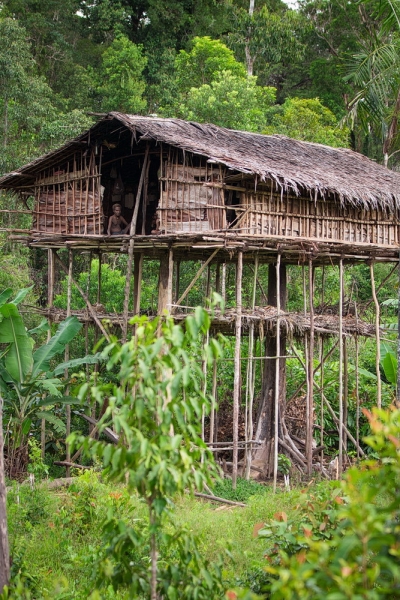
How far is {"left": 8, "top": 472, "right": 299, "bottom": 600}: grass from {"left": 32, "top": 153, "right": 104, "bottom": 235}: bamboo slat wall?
16.1 ft

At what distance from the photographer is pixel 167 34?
31.1 metres

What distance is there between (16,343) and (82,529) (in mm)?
3676

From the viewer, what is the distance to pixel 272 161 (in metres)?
13.8

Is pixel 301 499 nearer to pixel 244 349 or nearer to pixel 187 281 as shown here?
pixel 244 349

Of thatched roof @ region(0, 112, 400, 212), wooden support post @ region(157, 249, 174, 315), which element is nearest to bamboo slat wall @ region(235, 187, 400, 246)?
thatched roof @ region(0, 112, 400, 212)

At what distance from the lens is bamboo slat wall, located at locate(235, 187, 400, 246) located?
43.7 feet

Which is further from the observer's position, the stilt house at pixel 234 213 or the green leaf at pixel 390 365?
the green leaf at pixel 390 365

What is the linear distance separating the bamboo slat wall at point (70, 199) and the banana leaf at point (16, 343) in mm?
2459

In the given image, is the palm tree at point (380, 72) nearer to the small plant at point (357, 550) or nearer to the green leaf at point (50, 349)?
the green leaf at point (50, 349)

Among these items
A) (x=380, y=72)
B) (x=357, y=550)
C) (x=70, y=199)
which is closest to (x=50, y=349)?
(x=70, y=199)

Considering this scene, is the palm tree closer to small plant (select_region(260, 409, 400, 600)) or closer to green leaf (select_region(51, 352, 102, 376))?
green leaf (select_region(51, 352, 102, 376))

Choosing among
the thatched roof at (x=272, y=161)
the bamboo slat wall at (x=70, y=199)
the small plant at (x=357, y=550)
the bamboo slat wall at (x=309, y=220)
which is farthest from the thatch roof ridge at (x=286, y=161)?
the small plant at (x=357, y=550)

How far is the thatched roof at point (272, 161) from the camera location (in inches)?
501

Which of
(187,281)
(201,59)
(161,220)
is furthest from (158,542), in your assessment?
(201,59)
